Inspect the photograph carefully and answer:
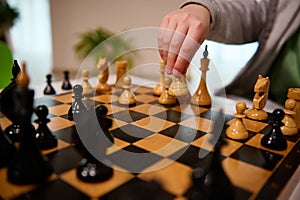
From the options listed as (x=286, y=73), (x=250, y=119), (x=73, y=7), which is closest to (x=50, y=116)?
(x=250, y=119)

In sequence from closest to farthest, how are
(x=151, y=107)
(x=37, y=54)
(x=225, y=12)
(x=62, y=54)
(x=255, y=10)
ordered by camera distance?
(x=151, y=107)
(x=225, y=12)
(x=255, y=10)
(x=62, y=54)
(x=37, y=54)

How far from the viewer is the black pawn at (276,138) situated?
0.71 meters

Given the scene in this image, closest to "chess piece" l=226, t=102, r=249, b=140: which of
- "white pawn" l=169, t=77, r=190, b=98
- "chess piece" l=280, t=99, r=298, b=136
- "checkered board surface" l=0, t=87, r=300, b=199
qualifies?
"checkered board surface" l=0, t=87, r=300, b=199

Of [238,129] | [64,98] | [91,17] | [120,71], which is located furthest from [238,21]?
[91,17]

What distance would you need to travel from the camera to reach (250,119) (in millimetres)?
926

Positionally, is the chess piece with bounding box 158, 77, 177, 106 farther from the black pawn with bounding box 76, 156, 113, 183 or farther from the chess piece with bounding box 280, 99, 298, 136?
the black pawn with bounding box 76, 156, 113, 183

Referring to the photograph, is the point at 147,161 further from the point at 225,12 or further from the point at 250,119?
the point at 225,12

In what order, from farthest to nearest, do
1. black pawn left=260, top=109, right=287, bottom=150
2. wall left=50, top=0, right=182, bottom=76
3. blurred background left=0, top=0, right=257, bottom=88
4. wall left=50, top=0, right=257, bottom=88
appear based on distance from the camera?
wall left=50, top=0, right=182, bottom=76, blurred background left=0, top=0, right=257, bottom=88, wall left=50, top=0, right=257, bottom=88, black pawn left=260, top=109, right=287, bottom=150

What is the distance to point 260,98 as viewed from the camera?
2.95 ft

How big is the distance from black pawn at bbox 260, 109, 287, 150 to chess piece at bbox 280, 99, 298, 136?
0.10m

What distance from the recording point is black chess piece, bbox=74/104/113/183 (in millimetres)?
533

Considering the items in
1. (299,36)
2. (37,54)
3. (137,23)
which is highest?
(299,36)

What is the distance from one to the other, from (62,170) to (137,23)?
2934mm

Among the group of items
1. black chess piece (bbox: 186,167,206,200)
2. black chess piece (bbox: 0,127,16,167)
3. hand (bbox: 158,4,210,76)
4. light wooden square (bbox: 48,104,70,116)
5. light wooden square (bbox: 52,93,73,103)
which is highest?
hand (bbox: 158,4,210,76)
